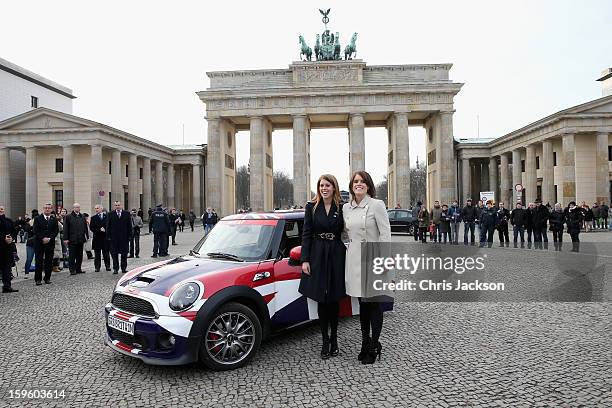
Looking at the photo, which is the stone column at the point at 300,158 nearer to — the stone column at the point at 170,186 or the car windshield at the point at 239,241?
the stone column at the point at 170,186

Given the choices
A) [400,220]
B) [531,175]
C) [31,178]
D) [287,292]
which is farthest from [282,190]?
[287,292]

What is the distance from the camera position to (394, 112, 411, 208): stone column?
47188 millimetres

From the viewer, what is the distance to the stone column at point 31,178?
140 feet

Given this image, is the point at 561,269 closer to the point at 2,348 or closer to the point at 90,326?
the point at 90,326

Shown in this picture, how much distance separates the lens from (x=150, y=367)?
5.07 m

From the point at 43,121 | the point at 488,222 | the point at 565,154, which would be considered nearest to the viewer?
the point at 488,222

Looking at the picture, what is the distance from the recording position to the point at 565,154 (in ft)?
114

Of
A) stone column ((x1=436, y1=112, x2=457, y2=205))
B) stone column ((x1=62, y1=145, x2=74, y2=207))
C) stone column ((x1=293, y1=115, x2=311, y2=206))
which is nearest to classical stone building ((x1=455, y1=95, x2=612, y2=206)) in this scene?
stone column ((x1=436, y1=112, x2=457, y2=205))

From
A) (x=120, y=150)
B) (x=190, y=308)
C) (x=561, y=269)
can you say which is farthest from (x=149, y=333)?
(x=120, y=150)

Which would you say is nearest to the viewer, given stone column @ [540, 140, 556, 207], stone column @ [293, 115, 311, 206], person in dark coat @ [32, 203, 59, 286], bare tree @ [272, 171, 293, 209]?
person in dark coat @ [32, 203, 59, 286]

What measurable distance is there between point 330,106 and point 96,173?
78.2ft

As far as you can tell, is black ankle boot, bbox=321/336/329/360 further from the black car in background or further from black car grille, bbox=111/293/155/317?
the black car in background

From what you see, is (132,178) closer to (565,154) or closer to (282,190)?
(565,154)

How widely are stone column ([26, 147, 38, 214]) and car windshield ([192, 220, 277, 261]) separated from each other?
44.1 m
